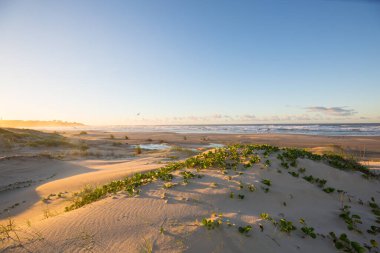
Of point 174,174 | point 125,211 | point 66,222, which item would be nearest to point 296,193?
point 174,174

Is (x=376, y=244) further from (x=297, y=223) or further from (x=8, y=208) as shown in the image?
(x=8, y=208)

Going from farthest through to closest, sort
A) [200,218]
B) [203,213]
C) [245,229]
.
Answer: [203,213] < [200,218] < [245,229]

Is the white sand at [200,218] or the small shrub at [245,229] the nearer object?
the white sand at [200,218]

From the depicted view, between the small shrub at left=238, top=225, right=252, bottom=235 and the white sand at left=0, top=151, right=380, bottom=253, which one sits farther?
the small shrub at left=238, top=225, right=252, bottom=235

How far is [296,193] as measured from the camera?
489cm

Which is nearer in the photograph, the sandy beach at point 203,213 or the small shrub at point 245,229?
the sandy beach at point 203,213

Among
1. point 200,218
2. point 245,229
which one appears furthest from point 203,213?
point 245,229

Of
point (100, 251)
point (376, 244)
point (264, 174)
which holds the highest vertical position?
point (264, 174)

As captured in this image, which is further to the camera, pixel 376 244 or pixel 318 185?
pixel 318 185

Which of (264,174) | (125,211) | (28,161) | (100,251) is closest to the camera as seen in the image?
(100,251)

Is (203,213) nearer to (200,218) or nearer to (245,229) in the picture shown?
(200,218)

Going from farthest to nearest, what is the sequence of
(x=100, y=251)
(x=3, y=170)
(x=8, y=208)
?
(x=3, y=170), (x=8, y=208), (x=100, y=251)

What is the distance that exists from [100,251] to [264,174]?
398 cm

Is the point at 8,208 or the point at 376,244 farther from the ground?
the point at 376,244
